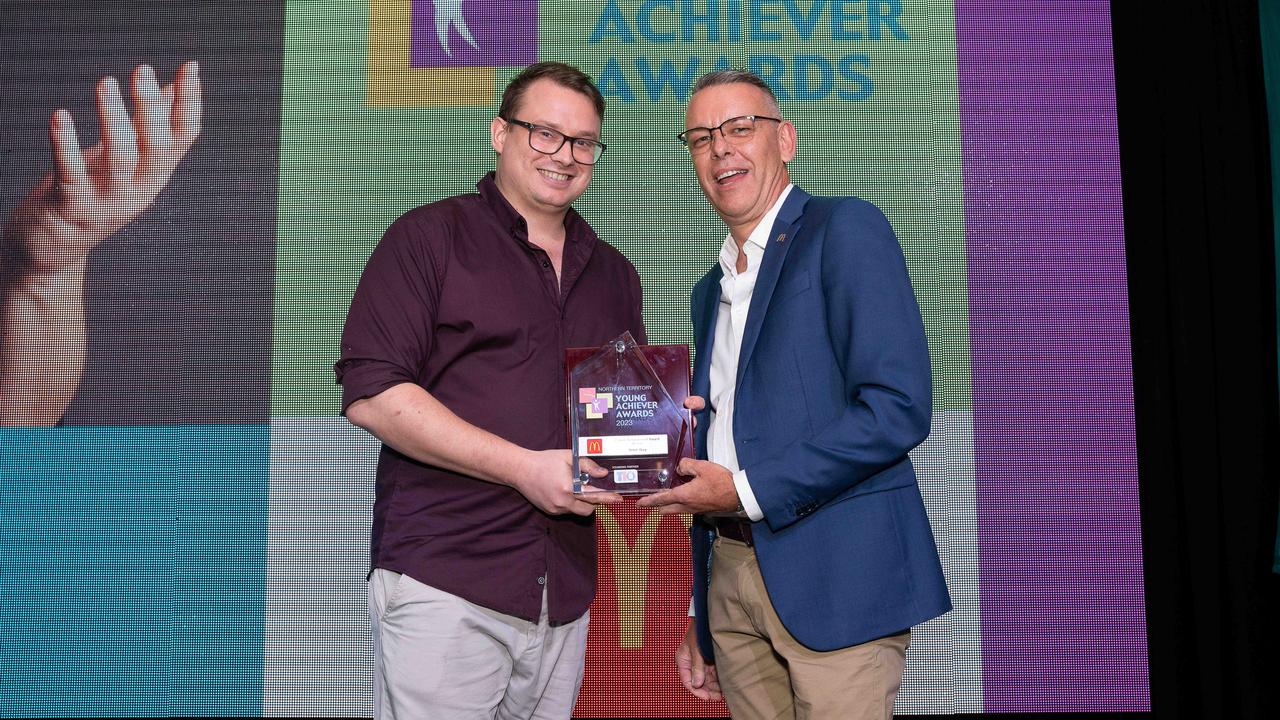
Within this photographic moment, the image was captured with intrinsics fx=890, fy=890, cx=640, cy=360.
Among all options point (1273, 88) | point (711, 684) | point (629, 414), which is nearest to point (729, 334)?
point (629, 414)

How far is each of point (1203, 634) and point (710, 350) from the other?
6.53 feet

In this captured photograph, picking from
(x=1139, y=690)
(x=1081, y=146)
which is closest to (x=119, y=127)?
(x=1081, y=146)

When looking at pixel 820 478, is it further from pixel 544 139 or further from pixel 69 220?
pixel 69 220

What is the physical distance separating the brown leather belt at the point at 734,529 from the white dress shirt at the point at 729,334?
0.10m

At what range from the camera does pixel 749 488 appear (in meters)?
1.60

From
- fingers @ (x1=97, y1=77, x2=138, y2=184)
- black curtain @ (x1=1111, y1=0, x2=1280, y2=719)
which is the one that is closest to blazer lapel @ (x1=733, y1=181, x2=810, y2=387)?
black curtain @ (x1=1111, y1=0, x2=1280, y2=719)

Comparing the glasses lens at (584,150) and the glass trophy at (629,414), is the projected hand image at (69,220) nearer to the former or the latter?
the glasses lens at (584,150)

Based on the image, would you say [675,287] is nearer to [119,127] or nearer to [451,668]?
[451,668]

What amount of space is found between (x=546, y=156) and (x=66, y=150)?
293 centimetres

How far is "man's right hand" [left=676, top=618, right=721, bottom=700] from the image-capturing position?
1974 mm

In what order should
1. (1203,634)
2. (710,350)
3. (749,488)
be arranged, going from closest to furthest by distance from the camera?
(749,488), (710,350), (1203,634)

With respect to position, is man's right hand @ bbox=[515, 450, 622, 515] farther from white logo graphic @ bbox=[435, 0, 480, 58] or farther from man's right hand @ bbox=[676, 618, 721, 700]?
white logo graphic @ bbox=[435, 0, 480, 58]

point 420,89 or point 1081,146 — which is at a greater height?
point 420,89

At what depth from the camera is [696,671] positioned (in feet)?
6.55
